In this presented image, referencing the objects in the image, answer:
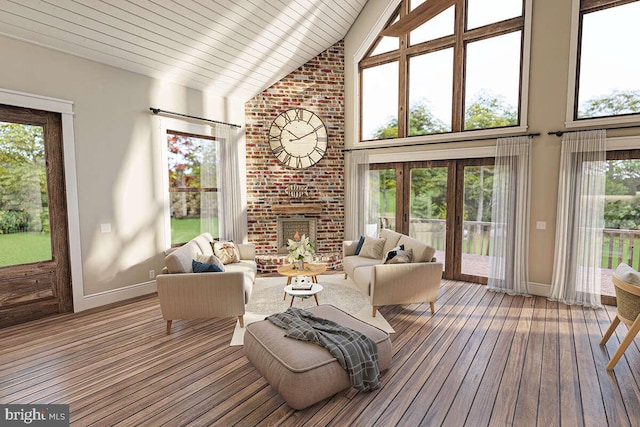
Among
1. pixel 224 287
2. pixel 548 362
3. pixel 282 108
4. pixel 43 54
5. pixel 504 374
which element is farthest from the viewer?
pixel 282 108

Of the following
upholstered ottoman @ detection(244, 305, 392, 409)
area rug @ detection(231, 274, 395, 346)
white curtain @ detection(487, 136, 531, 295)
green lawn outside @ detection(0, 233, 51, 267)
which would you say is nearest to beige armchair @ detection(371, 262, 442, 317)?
area rug @ detection(231, 274, 395, 346)

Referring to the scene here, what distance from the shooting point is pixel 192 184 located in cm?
555

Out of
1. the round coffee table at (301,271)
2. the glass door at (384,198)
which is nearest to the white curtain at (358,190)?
the glass door at (384,198)

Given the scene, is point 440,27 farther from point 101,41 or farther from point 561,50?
point 101,41

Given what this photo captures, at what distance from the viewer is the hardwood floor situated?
7.52ft

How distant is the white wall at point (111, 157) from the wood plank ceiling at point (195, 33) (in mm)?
204

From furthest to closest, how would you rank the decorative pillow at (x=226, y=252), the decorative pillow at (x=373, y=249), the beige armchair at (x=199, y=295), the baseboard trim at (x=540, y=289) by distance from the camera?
1. the decorative pillow at (x=373, y=249)
2. the decorative pillow at (x=226, y=252)
3. the baseboard trim at (x=540, y=289)
4. the beige armchair at (x=199, y=295)

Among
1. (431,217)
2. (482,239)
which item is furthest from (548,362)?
(431,217)

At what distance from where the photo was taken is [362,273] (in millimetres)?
4457

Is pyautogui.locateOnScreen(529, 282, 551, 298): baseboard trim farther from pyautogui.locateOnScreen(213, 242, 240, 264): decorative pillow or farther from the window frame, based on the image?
pyautogui.locateOnScreen(213, 242, 240, 264): decorative pillow

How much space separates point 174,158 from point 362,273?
11.5ft

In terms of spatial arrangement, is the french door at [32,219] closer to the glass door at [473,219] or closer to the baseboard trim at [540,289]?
the glass door at [473,219]

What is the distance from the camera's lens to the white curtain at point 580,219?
13.8 feet

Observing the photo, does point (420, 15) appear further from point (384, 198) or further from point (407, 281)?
point (384, 198)
